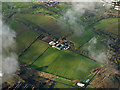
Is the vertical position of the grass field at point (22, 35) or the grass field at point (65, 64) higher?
the grass field at point (22, 35)

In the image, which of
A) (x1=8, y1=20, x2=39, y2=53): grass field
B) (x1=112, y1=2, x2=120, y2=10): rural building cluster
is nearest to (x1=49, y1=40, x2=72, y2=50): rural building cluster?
(x1=8, y1=20, x2=39, y2=53): grass field

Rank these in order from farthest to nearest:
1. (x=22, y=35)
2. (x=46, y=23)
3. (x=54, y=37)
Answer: (x=46, y=23) → (x=22, y=35) → (x=54, y=37)

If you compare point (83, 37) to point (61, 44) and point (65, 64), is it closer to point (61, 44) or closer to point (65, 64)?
point (61, 44)

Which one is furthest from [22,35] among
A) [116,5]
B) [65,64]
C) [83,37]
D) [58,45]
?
[116,5]

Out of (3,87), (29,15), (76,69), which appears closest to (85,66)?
(76,69)

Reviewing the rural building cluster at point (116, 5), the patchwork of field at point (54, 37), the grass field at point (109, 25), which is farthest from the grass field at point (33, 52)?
the rural building cluster at point (116, 5)

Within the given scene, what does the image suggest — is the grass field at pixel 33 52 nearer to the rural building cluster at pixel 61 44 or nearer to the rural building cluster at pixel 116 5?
the rural building cluster at pixel 61 44

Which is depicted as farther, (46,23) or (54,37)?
(46,23)
